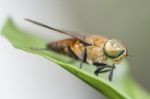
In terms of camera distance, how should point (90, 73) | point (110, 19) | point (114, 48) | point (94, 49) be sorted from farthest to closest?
1. point (110, 19)
2. point (94, 49)
3. point (114, 48)
4. point (90, 73)

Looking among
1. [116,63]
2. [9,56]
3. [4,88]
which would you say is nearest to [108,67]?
[116,63]

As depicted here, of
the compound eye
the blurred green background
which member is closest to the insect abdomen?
the compound eye

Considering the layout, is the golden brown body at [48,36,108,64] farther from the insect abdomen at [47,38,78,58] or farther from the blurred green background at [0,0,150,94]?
the blurred green background at [0,0,150,94]

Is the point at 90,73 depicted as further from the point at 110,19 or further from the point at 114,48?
the point at 110,19

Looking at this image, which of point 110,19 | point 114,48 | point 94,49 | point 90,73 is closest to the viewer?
point 90,73

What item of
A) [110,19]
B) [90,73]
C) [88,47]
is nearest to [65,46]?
[88,47]

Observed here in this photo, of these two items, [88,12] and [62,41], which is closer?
[62,41]

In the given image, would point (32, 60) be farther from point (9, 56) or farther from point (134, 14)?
point (134, 14)

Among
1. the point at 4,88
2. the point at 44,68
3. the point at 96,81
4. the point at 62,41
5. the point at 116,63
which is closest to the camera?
the point at 96,81
